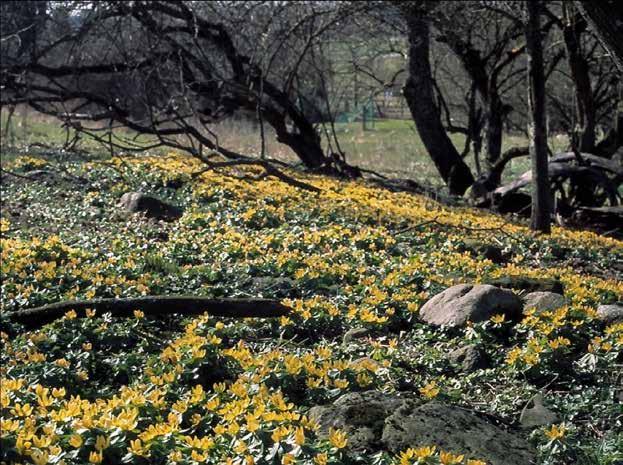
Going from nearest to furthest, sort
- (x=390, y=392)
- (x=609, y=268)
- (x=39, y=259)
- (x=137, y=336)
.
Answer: (x=390, y=392) → (x=137, y=336) → (x=39, y=259) → (x=609, y=268)

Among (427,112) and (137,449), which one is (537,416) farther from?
(427,112)

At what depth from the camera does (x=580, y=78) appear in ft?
42.9

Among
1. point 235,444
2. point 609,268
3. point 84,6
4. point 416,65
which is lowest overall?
point 609,268

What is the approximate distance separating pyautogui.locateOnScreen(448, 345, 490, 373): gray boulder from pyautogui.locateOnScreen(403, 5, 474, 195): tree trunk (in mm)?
9983

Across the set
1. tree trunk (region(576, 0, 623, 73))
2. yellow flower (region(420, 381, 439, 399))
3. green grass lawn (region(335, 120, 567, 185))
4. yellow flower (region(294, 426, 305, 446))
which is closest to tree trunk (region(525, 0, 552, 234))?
tree trunk (region(576, 0, 623, 73))

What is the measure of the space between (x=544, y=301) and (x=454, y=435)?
7.16 feet

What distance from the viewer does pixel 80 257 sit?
755 centimetres

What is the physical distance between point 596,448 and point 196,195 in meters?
7.61

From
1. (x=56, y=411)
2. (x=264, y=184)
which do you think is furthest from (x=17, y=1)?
(x=56, y=411)

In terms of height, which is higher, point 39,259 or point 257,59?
point 257,59

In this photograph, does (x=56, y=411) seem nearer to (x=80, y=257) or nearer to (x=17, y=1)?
(x=80, y=257)

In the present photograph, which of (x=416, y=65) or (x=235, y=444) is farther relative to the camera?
(x=416, y=65)

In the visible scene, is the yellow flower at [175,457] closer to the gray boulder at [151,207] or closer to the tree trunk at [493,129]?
the gray boulder at [151,207]

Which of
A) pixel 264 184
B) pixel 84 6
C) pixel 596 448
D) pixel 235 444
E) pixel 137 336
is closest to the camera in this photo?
pixel 235 444
